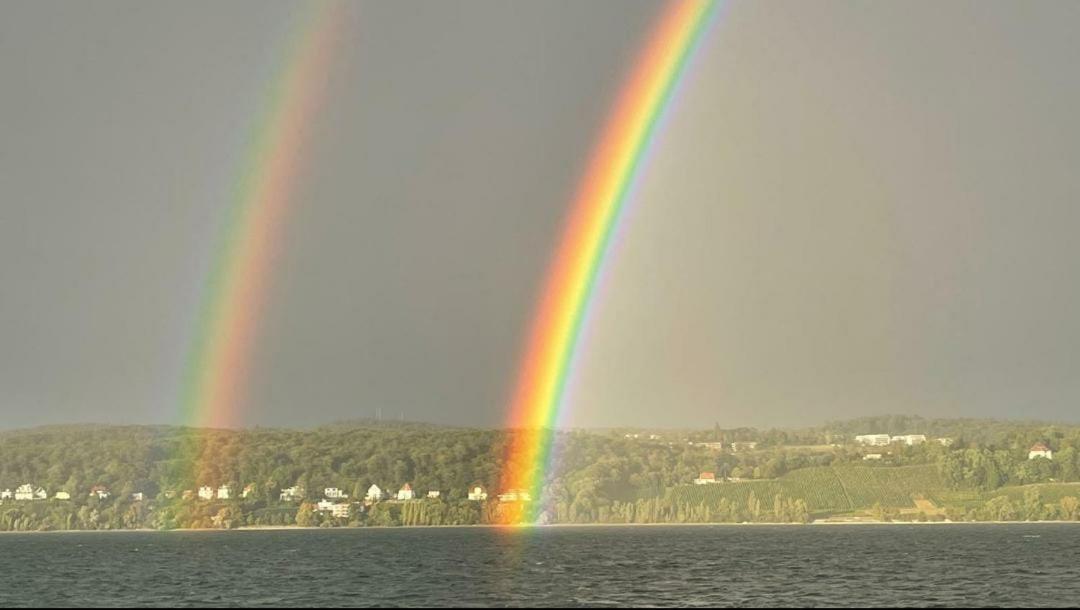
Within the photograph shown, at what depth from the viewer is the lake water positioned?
104938 millimetres

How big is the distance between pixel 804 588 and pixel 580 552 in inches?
3025

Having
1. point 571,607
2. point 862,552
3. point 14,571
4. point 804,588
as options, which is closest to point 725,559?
point 862,552

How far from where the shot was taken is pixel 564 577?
5241 inches

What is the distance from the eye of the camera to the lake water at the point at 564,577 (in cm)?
10494

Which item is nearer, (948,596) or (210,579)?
(948,596)

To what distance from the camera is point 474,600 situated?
339ft

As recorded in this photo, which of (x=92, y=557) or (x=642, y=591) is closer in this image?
(x=642, y=591)

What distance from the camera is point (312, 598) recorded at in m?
108

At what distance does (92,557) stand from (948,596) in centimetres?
12972

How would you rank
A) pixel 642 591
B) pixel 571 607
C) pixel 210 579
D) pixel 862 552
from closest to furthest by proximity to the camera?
pixel 571 607, pixel 642 591, pixel 210 579, pixel 862 552

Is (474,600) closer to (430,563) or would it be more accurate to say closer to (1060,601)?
(1060,601)

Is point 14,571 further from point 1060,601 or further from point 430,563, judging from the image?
point 1060,601

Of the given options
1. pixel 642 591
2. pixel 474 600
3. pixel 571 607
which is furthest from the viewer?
pixel 642 591

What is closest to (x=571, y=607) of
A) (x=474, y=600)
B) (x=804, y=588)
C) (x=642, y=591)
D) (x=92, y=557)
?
(x=474, y=600)
